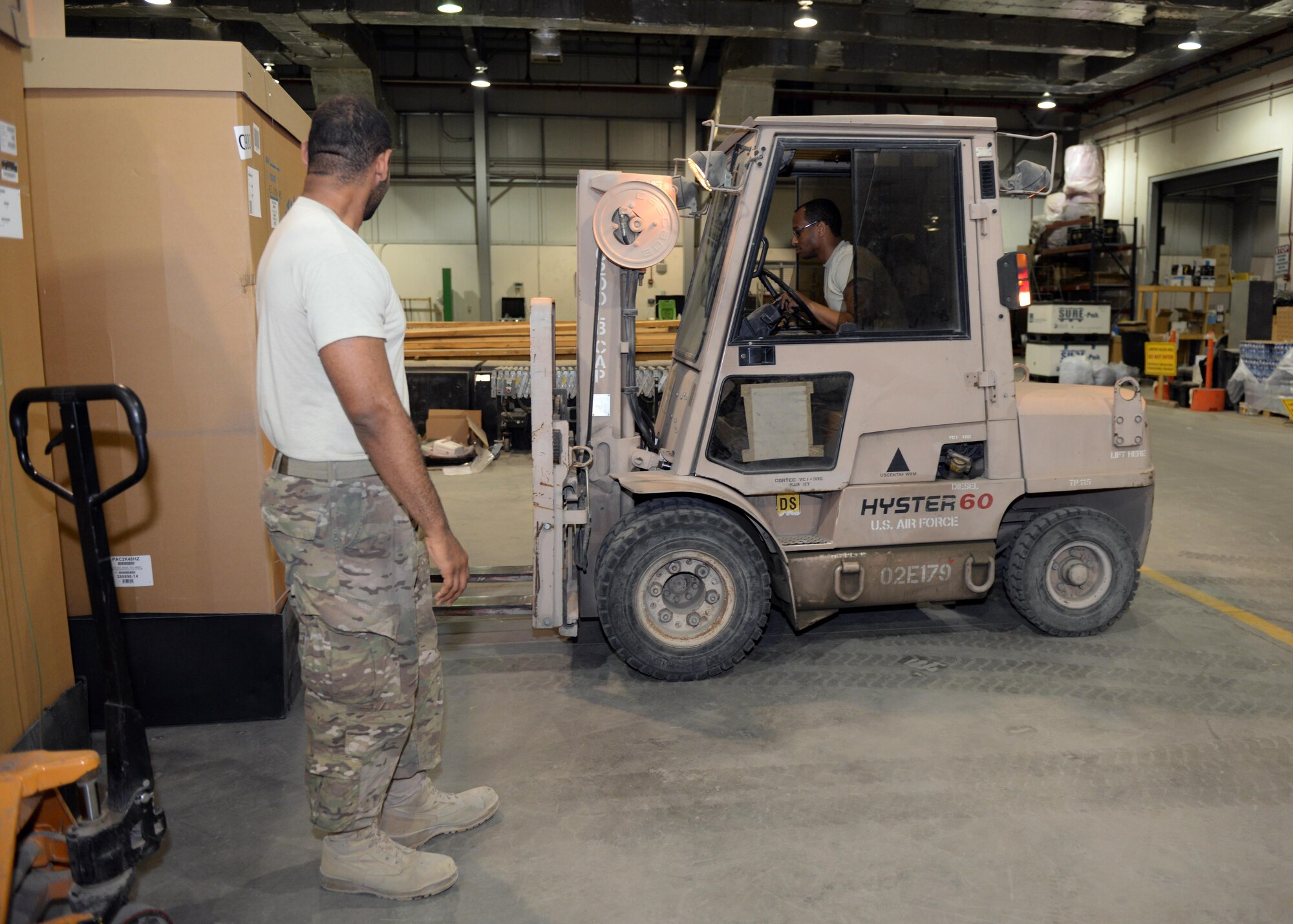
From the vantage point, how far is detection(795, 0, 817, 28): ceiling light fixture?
40.3 ft

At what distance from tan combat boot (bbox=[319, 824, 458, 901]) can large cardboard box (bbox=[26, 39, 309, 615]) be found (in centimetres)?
127

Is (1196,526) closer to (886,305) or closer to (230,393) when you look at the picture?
(886,305)

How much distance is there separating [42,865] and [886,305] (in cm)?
339

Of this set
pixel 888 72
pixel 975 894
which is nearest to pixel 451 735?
pixel 975 894

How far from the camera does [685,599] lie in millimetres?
3955

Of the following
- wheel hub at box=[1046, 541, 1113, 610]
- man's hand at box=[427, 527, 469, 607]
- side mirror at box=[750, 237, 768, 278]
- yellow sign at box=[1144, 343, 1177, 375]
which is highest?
side mirror at box=[750, 237, 768, 278]

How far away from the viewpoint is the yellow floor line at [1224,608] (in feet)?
14.6

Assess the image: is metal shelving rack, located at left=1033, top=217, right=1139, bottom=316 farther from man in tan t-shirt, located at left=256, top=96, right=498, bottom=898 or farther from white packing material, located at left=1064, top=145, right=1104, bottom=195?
man in tan t-shirt, located at left=256, top=96, right=498, bottom=898

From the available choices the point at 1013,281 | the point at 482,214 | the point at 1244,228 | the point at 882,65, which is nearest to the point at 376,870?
the point at 1013,281

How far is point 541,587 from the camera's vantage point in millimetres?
3832

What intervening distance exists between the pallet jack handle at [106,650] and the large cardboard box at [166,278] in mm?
1395

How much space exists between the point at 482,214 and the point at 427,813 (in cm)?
1857

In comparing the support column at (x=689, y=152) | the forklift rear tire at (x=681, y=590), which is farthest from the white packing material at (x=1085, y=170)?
the forklift rear tire at (x=681, y=590)

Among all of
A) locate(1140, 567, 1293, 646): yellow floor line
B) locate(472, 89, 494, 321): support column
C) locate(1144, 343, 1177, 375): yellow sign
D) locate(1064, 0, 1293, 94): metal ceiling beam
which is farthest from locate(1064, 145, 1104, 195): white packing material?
locate(1140, 567, 1293, 646): yellow floor line
